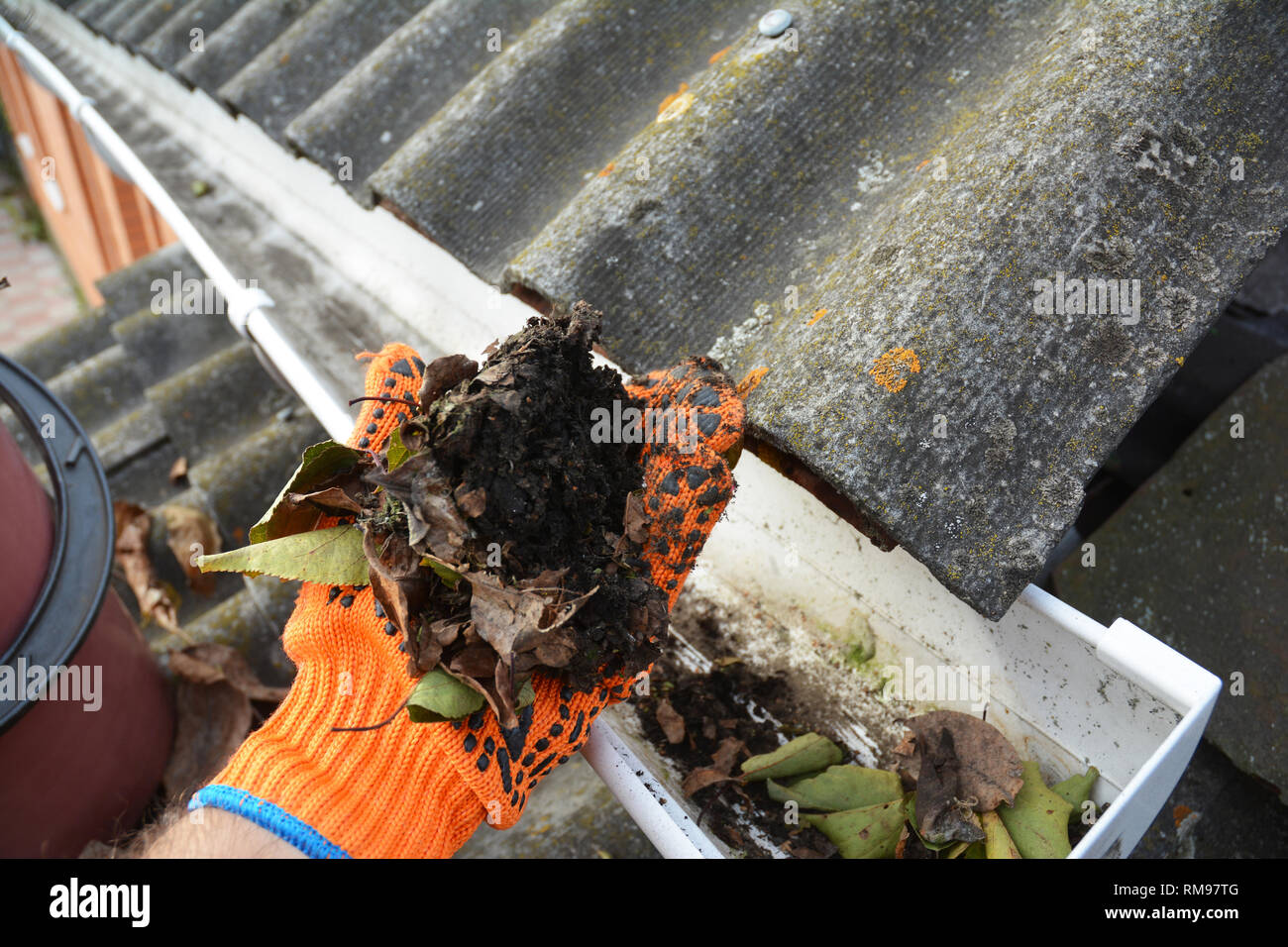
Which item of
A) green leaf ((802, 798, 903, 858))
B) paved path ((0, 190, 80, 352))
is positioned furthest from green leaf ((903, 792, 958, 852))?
paved path ((0, 190, 80, 352))

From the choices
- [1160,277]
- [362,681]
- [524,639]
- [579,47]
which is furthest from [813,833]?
[579,47]

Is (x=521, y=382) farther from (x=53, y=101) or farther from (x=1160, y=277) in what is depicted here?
(x=53, y=101)

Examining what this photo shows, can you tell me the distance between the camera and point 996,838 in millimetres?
1430

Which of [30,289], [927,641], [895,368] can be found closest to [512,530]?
[895,368]

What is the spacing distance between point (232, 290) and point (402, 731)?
1735 mm

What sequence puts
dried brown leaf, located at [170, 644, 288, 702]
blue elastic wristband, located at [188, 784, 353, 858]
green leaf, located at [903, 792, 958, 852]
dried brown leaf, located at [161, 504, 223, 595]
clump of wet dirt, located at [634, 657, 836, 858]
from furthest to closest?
dried brown leaf, located at [161, 504, 223, 595] < dried brown leaf, located at [170, 644, 288, 702] < clump of wet dirt, located at [634, 657, 836, 858] < green leaf, located at [903, 792, 958, 852] < blue elastic wristband, located at [188, 784, 353, 858]

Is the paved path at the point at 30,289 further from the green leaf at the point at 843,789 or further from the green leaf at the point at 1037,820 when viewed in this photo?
the green leaf at the point at 1037,820

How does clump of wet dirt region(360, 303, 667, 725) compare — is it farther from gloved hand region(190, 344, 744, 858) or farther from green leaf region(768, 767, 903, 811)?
green leaf region(768, 767, 903, 811)

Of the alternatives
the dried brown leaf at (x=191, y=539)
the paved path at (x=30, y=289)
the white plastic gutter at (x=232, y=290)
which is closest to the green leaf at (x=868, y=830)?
the white plastic gutter at (x=232, y=290)

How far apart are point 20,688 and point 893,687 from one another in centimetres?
184

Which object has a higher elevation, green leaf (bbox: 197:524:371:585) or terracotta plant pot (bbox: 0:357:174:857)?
green leaf (bbox: 197:524:371:585)

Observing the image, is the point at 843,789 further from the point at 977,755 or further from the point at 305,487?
the point at 305,487

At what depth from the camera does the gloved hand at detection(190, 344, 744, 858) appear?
1.28 m
